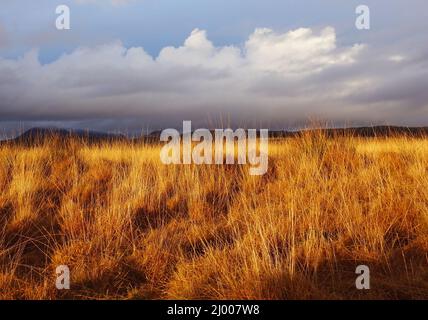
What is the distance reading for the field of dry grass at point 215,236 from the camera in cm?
338

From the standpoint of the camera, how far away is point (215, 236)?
4.55 m

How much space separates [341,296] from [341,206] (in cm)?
150

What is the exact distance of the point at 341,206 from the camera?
15.4 ft

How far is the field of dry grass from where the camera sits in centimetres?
338

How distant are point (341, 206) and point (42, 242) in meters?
2.87
